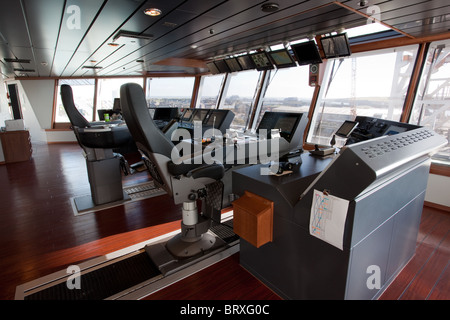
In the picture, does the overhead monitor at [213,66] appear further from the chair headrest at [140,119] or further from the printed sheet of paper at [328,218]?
the printed sheet of paper at [328,218]

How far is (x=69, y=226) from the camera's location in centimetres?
305

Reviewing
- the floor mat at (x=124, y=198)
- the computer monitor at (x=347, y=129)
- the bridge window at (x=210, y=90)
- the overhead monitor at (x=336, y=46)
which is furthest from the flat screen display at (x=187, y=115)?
the computer monitor at (x=347, y=129)

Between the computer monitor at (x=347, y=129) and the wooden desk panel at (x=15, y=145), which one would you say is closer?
the computer monitor at (x=347, y=129)

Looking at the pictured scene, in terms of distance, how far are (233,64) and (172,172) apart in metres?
4.55

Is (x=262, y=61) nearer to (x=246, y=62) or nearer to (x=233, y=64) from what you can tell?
(x=246, y=62)

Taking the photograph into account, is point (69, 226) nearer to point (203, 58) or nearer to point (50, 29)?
point (50, 29)

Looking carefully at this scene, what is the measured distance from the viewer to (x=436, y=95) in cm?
375

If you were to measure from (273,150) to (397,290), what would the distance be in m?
1.48

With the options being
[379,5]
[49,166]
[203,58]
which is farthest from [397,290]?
[49,166]

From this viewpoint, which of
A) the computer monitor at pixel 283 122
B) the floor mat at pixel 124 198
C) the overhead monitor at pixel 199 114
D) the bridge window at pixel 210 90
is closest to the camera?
the computer monitor at pixel 283 122

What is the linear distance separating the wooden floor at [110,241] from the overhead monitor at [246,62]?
3463 mm

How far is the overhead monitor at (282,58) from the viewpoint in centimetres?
452

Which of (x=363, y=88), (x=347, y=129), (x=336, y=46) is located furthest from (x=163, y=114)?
(x=347, y=129)

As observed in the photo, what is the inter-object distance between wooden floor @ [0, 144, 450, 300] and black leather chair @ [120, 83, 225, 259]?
35cm
